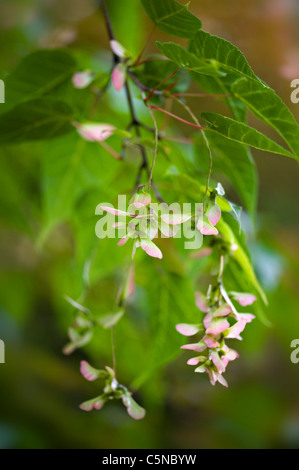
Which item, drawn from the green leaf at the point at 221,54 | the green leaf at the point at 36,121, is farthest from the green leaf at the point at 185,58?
the green leaf at the point at 36,121

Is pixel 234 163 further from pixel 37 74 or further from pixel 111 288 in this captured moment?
pixel 111 288

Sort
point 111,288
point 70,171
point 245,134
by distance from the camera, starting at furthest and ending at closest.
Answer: point 111,288 → point 70,171 → point 245,134

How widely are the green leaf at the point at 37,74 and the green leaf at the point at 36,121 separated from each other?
0.18 feet

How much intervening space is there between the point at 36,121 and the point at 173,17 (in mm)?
120

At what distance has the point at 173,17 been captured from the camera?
0.26m

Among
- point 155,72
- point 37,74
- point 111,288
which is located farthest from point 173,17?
point 111,288

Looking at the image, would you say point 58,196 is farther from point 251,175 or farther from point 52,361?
point 52,361

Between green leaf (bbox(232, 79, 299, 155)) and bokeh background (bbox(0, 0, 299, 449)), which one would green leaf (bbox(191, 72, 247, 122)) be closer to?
green leaf (bbox(232, 79, 299, 155))

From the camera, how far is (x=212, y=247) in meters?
0.29

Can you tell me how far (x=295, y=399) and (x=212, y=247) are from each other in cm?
91

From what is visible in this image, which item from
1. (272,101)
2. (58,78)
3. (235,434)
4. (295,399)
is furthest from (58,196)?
(295,399)

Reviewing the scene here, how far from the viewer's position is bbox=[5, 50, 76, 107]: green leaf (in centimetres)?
36

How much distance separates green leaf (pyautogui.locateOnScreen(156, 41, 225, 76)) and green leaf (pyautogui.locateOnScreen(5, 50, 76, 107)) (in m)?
0.17

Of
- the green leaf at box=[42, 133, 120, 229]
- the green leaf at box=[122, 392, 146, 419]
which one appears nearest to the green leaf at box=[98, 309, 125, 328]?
the green leaf at box=[122, 392, 146, 419]
